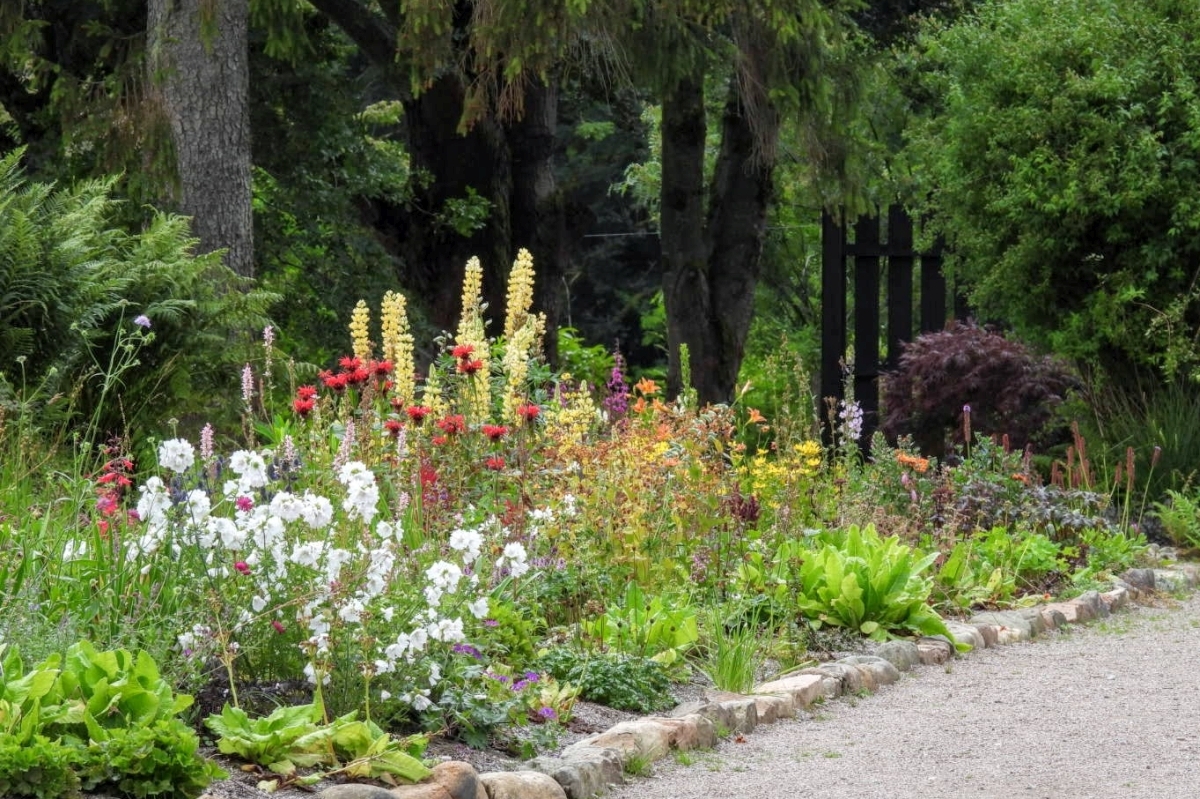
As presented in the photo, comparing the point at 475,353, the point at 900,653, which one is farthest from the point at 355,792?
the point at 475,353

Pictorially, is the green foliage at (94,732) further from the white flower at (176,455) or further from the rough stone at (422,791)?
the white flower at (176,455)

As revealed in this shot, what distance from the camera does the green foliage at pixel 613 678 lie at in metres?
4.79

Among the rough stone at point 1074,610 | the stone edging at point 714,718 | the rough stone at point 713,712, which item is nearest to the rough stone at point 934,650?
the stone edging at point 714,718

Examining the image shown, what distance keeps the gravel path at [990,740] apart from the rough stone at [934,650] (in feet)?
0.21

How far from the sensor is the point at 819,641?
19.5 feet

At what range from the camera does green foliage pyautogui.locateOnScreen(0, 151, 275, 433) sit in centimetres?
710

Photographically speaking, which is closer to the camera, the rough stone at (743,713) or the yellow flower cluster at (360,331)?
the rough stone at (743,713)

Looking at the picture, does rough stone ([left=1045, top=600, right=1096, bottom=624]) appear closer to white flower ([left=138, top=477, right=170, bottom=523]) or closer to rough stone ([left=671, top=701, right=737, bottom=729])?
rough stone ([left=671, top=701, right=737, bottom=729])

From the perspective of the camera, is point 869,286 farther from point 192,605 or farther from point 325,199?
point 192,605

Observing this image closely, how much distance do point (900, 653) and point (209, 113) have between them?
566cm

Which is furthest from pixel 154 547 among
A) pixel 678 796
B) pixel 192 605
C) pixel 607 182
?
pixel 607 182

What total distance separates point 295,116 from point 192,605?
8947 millimetres

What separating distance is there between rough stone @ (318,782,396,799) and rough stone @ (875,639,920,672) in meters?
2.84

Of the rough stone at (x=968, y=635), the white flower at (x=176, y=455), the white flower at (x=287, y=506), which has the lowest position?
the rough stone at (x=968, y=635)
